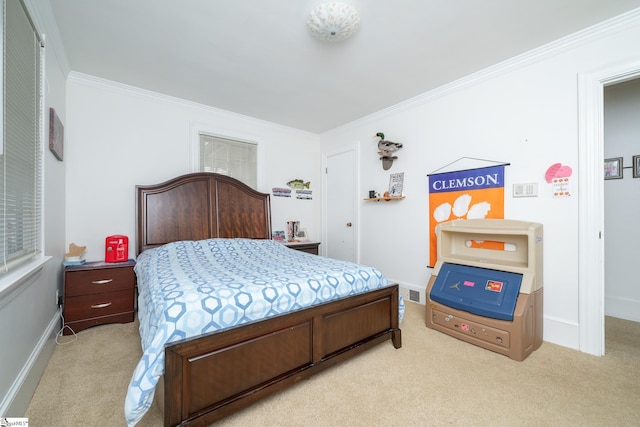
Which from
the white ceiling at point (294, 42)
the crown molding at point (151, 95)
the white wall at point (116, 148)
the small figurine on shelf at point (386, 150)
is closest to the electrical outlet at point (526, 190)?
the white ceiling at point (294, 42)

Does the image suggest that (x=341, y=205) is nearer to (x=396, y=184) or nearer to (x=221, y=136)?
(x=396, y=184)

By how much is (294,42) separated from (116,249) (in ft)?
9.09

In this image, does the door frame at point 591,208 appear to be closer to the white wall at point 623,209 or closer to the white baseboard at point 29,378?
the white wall at point 623,209

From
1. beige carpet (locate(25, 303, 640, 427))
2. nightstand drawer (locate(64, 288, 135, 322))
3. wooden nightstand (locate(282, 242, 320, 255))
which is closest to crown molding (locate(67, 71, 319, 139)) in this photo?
wooden nightstand (locate(282, 242, 320, 255))

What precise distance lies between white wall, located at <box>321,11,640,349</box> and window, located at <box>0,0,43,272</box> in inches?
138

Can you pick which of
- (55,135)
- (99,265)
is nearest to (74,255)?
(99,265)

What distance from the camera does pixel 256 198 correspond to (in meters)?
3.92

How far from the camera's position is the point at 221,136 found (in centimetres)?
387

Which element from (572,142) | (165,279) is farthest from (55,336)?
(572,142)

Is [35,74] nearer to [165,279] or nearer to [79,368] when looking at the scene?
[165,279]

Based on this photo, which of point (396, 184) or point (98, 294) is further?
point (396, 184)

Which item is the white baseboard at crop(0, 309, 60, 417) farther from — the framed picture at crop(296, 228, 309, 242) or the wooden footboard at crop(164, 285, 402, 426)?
the framed picture at crop(296, 228, 309, 242)

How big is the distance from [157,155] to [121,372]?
245cm

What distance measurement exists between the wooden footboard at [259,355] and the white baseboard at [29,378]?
813 mm
